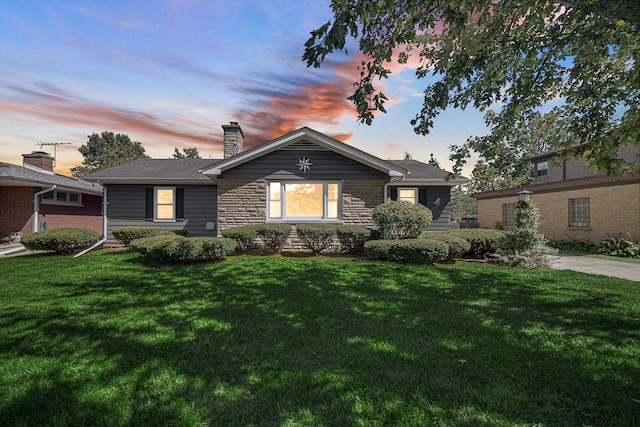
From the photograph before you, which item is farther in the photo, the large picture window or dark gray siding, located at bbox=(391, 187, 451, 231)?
dark gray siding, located at bbox=(391, 187, 451, 231)

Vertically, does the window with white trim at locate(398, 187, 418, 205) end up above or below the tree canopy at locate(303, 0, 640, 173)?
below

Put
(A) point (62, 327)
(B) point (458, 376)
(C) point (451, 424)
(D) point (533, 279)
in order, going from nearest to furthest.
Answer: (C) point (451, 424) < (B) point (458, 376) < (A) point (62, 327) < (D) point (533, 279)

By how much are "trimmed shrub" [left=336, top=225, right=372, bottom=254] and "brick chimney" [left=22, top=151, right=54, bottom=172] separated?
21366 mm

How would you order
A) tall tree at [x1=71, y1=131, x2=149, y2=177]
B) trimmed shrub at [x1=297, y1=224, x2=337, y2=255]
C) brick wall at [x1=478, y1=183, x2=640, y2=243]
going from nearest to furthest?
1. trimmed shrub at [x1=297, y1=224, x2=337, y2=255]
2. brick wall at [x1=478, y1=183, x2=640, y2=243]
3. tall tree at [x1=71, y1=131, x2=149, y2=177]

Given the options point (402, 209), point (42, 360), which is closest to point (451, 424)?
point (42, 360)

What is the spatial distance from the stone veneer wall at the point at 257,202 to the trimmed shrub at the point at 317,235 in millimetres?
836

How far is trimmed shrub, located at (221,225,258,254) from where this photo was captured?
404 inches

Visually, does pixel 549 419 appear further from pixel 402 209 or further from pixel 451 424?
pixel 402 209

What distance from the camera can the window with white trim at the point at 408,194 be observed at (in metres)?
15.0

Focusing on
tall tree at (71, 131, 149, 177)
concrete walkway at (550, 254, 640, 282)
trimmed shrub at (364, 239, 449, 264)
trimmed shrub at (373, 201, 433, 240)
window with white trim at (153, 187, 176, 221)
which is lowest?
concrete walkway at (550, 254, 640, 282)

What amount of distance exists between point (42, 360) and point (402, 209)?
9.11m

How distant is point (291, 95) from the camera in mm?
12570

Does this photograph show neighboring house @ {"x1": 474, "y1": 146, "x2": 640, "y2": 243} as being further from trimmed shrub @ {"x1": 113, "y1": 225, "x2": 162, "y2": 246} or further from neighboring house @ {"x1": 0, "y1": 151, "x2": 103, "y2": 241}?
neighboring house @ {"x1": 0, "y1": 151, "x2": 103, "y2": 241}

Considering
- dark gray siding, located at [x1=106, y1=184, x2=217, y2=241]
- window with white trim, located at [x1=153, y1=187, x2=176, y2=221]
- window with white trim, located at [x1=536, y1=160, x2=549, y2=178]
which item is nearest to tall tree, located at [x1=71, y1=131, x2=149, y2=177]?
dark gray siding, located at [x1=106, y1=184, x2=217, y2=241]
